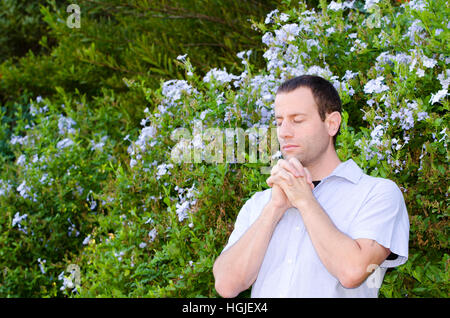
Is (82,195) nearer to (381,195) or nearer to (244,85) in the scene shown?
(244,85)

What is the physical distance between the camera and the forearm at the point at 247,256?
2469 mm

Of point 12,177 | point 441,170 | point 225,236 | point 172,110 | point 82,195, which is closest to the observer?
point 441,170

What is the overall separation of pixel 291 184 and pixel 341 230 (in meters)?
0.30

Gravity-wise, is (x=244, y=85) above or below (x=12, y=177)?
above

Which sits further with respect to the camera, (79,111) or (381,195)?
(79,111)

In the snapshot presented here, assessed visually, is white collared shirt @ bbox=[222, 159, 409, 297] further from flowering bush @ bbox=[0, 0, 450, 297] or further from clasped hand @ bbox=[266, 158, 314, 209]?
flowering bush @ bbox=[0, 0, 450, 297]

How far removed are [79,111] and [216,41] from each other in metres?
2.02

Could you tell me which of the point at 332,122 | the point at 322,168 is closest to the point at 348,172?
the point at 322,168

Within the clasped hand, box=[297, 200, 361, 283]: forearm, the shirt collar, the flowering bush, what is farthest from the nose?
the flowering bush

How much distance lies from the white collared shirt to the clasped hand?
140mm
